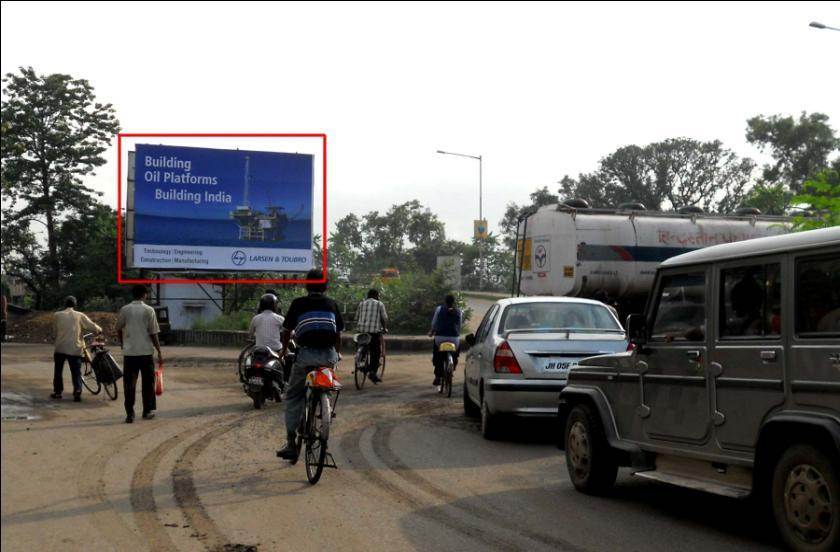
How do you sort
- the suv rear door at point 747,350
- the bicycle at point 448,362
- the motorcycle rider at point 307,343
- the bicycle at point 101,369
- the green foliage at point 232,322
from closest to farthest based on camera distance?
the suv rear door at point 747,350
the motorcycle rider at point 307,343
the bicycle at point 101,369
the bicycle at point 448,362
the green foliage at point 232,322

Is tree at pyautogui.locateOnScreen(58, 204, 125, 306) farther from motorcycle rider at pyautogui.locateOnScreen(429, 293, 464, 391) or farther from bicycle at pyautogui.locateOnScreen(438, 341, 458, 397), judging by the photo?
bicycle at pyautogui.locateOnScreen(438, 341, 458, 397)

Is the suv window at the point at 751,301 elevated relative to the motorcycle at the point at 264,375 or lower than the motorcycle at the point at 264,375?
elevated

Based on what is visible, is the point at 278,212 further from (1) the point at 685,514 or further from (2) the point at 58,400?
(1) the point at 685,514

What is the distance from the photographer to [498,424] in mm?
10859

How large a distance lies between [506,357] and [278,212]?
20713 millimetres

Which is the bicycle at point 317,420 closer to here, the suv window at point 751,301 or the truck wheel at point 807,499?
the suv window at point 751,301

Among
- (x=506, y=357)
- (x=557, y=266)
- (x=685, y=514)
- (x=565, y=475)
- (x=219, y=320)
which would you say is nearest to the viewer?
(x=685, y=514)

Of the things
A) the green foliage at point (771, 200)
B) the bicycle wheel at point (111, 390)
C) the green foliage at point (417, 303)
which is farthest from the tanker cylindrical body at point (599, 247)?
the green foliage at point (771, 200)

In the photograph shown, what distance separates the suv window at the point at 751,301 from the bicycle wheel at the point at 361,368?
1113cm

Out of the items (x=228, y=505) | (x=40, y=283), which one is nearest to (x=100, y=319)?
(x=40, y=283)

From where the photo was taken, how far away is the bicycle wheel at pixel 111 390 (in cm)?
1486

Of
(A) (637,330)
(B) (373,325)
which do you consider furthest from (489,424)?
(B) (373,325)

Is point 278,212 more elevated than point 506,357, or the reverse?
point 278,212

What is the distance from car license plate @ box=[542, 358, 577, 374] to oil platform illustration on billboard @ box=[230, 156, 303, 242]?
68.4 ft
